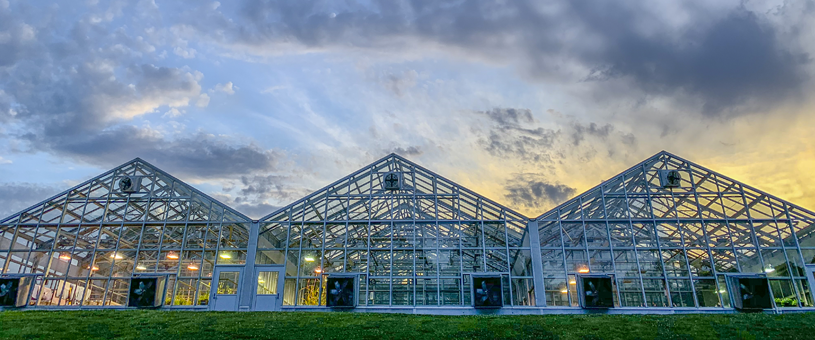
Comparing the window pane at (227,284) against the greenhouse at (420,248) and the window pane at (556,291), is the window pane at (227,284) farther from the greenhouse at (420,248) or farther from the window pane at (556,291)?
the window pane at (556,291)

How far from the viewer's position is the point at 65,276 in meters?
24.9

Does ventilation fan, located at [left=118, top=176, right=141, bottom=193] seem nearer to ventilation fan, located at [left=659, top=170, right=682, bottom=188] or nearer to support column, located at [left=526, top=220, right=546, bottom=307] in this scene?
support column, located at [left=526, top=220, right=546, bottom=307]

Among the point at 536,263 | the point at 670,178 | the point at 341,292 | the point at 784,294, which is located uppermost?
A: the point at 670,178

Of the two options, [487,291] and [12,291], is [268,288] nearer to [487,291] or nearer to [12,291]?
[487,291]

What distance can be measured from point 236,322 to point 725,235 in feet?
75.2

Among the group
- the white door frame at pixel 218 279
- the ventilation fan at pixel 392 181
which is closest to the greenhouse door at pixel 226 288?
the white door frame at pixel 218 279

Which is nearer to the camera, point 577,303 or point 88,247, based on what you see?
point 577,303

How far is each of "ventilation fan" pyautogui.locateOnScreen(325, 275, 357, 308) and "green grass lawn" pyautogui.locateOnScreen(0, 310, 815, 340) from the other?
127 inches

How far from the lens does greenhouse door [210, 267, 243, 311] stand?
24.4m

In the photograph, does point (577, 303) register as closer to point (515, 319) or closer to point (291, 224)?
point (515, 319)

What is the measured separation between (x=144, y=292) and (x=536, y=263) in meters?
18.6

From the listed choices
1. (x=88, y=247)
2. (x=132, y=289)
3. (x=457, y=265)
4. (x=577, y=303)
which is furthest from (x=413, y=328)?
(x=88, y=247)

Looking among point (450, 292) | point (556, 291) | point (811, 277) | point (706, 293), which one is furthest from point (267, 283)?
point (811, 277)

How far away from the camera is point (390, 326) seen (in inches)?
696
